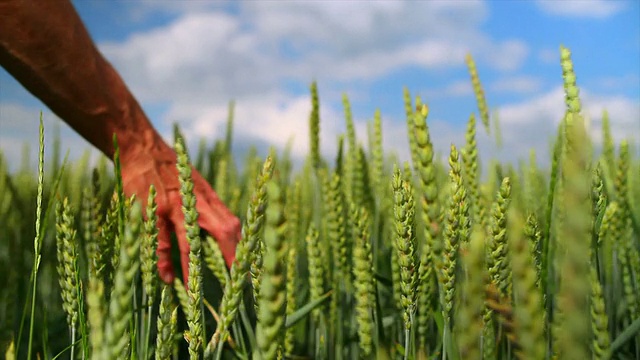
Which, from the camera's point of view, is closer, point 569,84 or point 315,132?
point 569,84

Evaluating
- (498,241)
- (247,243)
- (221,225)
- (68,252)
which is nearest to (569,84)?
(498,241)

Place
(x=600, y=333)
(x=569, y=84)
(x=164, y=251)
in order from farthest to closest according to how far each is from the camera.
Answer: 1. (x=164, y=251)
2. (x=569, y=84)
3. (x=600, y=333)

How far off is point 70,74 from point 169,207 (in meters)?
0.25

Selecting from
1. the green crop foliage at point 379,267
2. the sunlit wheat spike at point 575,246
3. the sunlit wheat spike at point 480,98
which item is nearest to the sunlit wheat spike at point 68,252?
Answer: the green crop foliage at point 379,267

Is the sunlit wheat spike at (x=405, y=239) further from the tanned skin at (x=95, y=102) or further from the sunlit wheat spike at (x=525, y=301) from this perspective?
the tanned skin at (x=95, y=102)

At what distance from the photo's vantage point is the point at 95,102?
3.23 ft

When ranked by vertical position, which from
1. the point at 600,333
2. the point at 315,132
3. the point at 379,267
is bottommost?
the point at 600,333

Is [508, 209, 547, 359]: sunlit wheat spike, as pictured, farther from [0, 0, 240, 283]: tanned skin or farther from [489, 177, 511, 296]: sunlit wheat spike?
[0, 0, 240, 283]: tanned skin

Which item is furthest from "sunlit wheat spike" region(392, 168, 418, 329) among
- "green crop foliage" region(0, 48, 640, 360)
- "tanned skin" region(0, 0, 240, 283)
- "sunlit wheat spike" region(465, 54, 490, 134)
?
"sunlit wheat spike" region(465, 54, 490, 134)

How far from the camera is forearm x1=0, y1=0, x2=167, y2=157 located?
0.87 m

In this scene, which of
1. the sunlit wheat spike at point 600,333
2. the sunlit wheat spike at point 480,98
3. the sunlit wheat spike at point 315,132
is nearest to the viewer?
the sunlit wheat spike at point 600,333

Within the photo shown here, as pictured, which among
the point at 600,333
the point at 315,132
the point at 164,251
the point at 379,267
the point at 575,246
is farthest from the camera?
the point at 379,267

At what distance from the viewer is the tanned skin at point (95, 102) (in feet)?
2.89

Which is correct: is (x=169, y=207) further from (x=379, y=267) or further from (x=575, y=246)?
(x=575, y=246)
